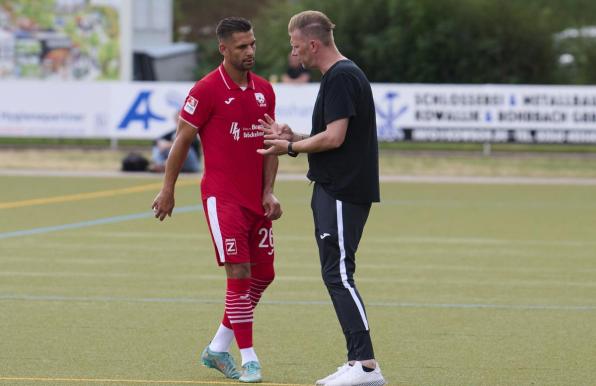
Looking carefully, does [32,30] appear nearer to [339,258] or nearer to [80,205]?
[80,205]

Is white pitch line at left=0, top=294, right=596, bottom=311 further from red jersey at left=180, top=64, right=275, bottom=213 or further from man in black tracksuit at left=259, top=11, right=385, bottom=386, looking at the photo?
man in black tracksuit at left=259, top=11, right=385, bottom=386

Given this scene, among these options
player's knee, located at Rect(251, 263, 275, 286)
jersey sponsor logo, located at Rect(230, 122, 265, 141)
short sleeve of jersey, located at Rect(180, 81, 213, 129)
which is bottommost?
player's knee, located at Rect(251, 263, 275, 286)

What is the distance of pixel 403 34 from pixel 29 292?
31.2m

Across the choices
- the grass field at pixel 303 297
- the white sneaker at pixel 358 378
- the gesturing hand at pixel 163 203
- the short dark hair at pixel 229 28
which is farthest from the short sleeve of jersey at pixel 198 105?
the white sneaker at pixel 358 378

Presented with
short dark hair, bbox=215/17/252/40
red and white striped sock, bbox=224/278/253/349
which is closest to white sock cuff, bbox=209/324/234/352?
red and white striped sock, bbox=224/278/253/349

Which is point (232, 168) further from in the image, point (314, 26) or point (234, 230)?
point (314, 26)

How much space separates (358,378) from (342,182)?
106 centimetres

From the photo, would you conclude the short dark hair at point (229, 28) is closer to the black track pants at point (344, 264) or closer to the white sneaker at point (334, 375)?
the black track pants at point (344, 264)

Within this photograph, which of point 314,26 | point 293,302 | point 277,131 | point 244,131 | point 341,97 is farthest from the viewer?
point 293,302

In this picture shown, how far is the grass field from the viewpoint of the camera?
854 centimetres

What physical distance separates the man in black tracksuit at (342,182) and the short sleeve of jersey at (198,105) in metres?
0.53

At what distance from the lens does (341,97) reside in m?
7.49

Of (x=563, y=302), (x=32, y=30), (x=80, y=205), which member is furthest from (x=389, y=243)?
(x=32, y=30)

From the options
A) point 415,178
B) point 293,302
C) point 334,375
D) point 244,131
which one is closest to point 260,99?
point 244,131
